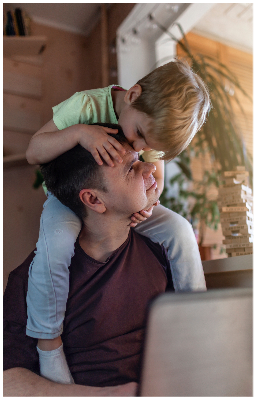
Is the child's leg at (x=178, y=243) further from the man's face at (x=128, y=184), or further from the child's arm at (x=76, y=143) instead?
the child's arm at (x=76, y=143)

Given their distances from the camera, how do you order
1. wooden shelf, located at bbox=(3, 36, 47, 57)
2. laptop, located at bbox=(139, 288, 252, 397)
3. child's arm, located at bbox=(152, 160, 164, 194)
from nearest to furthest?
laptop, located at bbox=(139, 288, 252, 397) → child's arm, located at bbox=(152, 160, 164, 194) → wooden shelf, located at bbox=(3, 36, 47, 57)

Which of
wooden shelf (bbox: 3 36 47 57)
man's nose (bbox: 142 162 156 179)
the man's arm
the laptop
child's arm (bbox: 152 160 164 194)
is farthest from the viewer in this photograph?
wooden shelf (bbox: 3 36 47 57)

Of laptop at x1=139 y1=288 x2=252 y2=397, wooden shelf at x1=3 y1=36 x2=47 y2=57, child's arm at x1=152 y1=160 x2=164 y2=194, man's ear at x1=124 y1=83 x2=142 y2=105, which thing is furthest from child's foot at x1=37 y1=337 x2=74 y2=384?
wooden shelf at x1=3 y1=36 x2=47 y2=57

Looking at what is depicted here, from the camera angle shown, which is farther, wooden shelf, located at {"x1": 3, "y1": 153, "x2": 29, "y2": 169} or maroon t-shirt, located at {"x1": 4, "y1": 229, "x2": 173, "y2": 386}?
wooden shelf, located at {"x1": 3, "y1": 153, "x2": 29, "y2": 169}

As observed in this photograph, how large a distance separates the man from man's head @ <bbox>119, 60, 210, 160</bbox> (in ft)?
0.27

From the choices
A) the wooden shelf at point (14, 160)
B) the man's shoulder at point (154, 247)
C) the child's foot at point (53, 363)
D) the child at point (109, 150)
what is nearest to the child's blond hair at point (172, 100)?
the child at point (109, 150)

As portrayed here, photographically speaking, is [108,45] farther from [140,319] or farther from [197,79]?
[140,319]

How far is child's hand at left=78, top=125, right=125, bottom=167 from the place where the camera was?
68 centimetres

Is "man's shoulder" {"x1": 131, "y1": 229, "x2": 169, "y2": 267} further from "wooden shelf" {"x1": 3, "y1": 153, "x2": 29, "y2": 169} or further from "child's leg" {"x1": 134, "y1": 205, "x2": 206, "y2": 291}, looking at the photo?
"wooden shelf" {"x1": 3, "y1": 153, "x2": 29, "y2": 169}

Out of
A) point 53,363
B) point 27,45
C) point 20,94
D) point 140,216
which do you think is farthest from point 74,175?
point 27,45

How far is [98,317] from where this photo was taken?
68 cm

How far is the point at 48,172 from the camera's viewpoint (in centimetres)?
76

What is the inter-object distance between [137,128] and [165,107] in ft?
0.27

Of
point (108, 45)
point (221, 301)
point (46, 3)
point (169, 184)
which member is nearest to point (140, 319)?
point (221, 301)
